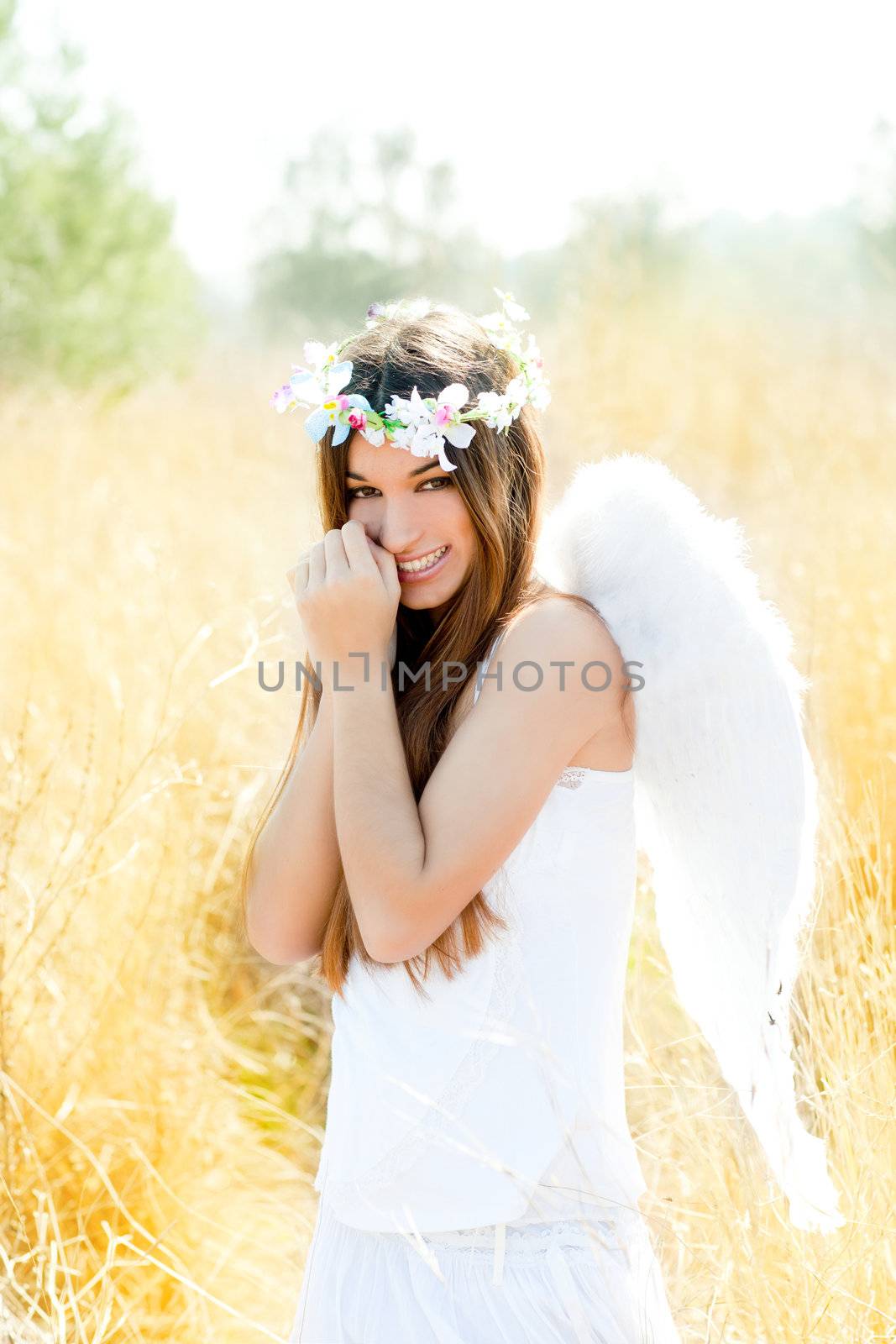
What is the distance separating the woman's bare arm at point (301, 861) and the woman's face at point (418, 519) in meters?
0.19

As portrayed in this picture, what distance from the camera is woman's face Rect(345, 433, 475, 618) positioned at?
1.45 meters

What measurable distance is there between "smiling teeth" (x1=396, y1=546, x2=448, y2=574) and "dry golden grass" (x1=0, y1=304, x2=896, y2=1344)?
497 millimetres

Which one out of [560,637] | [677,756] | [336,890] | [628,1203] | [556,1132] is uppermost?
[560,637]

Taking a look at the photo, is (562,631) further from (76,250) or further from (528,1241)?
(76,250)

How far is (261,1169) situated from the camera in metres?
2.50

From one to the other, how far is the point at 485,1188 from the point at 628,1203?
0.19 metres

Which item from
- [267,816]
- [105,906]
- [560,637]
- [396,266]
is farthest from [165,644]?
[396,266]

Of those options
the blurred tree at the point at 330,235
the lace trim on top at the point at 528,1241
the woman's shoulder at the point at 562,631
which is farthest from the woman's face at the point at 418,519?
the blurred tree at the point at 330,235

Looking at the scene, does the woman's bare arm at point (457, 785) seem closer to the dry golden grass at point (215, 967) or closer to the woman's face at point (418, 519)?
the woman's face at point (418, 519)

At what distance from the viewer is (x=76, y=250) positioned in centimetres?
1360

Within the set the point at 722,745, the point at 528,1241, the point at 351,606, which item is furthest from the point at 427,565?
the point at 528,1241

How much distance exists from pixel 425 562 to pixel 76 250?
45.2 feet

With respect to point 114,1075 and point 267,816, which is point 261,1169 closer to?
point 114,1075

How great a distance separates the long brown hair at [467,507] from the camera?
4.72 ft
